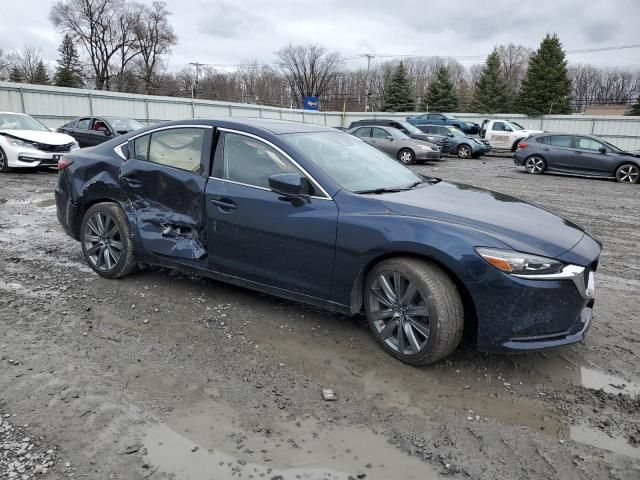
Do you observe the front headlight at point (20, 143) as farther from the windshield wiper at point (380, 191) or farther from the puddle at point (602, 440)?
the puddle at point (602, 440)

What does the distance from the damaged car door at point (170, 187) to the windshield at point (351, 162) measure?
0.86 metres

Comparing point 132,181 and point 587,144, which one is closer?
point 132,181

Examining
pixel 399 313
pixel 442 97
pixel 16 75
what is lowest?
pixel 399 313

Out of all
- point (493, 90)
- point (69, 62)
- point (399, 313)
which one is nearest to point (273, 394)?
point (399, 313)

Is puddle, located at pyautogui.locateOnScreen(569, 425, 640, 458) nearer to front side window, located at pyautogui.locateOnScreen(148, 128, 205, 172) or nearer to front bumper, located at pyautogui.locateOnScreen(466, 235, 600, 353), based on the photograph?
front bumper, located at pyautogui.locateOnScreen(466, 235, 600, 353)

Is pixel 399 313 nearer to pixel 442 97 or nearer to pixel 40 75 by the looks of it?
pixel 442 97

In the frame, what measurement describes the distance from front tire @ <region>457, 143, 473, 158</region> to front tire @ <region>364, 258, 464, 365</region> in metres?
20.8

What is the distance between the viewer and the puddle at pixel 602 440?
2643mm

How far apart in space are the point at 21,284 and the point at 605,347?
16.7 feet

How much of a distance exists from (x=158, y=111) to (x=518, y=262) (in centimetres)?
3054

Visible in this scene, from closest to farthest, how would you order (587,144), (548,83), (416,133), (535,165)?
(587,144), (535,165), (416,133), (548,83)

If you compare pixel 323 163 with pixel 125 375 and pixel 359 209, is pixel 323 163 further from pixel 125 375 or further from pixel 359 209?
pixel 125 375

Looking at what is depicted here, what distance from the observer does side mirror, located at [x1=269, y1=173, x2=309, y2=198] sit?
3623 millimetres

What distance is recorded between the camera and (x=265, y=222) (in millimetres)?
3834
